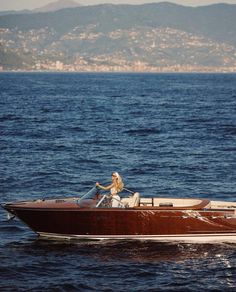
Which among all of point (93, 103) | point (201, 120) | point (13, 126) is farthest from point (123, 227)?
→ point (93, 103)

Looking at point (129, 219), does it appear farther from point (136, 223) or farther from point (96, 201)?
point (96, 201)

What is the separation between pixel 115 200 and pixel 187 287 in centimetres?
450

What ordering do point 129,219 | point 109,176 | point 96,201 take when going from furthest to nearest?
point 109,176 < point 96,201 < point 129,219

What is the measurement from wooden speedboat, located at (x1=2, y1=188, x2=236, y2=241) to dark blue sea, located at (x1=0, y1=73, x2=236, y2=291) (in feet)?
1.03

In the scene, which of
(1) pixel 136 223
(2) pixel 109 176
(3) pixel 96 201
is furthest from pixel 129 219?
(2) pixel 109 176

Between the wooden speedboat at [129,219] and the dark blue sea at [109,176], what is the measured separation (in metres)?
0.32

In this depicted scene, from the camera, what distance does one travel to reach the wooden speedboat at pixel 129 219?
2105 cm

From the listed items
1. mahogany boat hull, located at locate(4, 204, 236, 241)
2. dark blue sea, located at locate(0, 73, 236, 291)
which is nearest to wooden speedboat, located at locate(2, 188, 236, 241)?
mahogany boat hull, located at locate(4, 204, 236, 241)

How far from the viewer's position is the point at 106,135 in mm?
50125

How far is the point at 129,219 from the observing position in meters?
21.2

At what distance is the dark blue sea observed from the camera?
18766mm

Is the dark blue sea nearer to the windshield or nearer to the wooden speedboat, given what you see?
the wooden speedboat

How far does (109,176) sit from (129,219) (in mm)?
11911

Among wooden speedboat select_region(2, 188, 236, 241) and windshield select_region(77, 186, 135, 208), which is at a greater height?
windshield select_region(77, 186, 135, 208)
